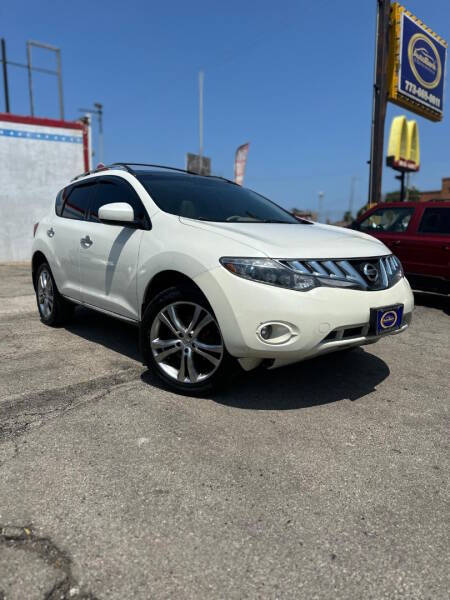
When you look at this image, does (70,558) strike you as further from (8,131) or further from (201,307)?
(8,131)

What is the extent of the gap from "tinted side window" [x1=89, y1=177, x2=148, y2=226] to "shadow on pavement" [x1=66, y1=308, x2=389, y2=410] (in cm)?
123

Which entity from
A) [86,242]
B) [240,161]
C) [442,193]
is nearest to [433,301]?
[86,242]

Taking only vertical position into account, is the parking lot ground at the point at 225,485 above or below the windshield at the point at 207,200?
below

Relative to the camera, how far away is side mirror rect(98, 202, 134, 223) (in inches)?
135

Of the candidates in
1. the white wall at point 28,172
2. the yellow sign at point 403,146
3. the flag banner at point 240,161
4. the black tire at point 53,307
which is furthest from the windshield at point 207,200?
the yellow sign at point 403,146

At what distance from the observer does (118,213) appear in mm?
3453

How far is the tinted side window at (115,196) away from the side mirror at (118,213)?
119 millimetres

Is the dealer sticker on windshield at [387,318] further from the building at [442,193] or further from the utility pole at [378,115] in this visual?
the building at [442,193]

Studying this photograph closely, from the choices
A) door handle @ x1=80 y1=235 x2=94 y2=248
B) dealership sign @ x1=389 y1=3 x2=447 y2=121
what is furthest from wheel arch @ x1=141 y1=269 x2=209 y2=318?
dealership sign @ x1=389 y1=3 x2=447 y2=121

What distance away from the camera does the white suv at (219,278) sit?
275 cm

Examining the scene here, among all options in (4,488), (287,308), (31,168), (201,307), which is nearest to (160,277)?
(201,307)

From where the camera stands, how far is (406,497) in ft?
6.96

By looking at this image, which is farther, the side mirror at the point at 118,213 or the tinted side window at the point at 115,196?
the tinted side window at the point at 115,196

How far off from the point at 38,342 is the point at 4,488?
2590 mm
